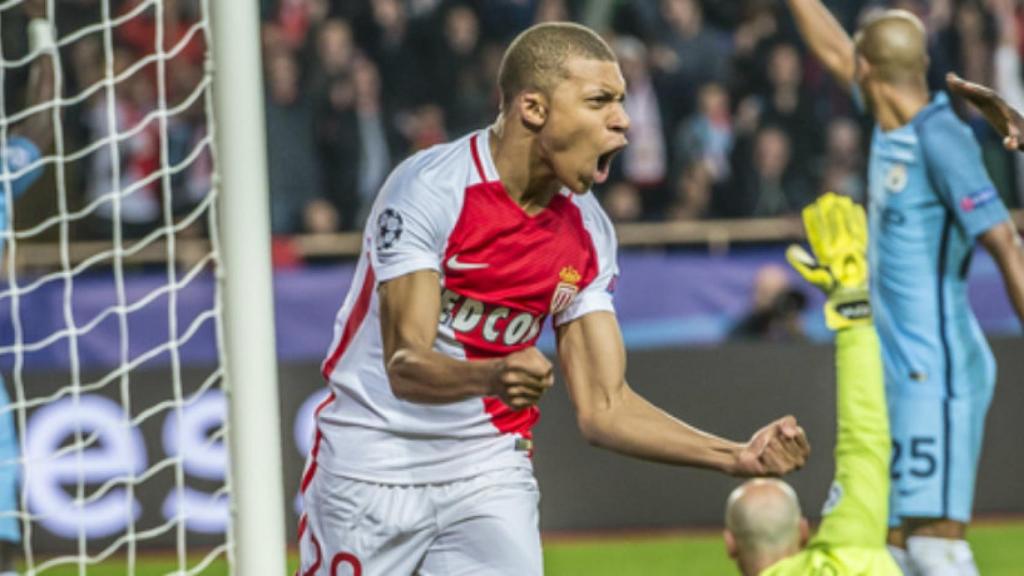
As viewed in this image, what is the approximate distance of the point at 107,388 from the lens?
1026cm

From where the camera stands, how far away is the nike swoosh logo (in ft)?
14.7

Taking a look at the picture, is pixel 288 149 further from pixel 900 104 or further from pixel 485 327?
pixel 485 327

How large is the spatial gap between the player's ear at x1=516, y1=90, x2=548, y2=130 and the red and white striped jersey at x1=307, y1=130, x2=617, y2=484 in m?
0.17

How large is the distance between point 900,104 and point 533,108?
2.34m

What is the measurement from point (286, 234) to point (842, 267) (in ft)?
22.2

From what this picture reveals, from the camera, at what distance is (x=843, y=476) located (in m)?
5.21

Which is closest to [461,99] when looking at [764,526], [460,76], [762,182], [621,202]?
[460,76]

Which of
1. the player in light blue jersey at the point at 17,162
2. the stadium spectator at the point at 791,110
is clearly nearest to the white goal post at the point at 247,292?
the player in light blue jersey at the point at 17,162

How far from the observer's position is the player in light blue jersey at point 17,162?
6.17 metres

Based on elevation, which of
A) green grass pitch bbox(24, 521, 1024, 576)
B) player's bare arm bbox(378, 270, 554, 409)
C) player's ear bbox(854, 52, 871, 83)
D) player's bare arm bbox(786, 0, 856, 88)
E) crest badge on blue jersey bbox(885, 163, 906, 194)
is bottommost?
green grass pitch bbox(24, 521, 1024, 576)

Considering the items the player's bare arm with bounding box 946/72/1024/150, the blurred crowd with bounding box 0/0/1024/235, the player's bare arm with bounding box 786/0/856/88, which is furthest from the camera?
the blurred crowd with bounding box 0/0/1024/235

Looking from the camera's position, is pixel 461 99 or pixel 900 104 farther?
pixel 461 99

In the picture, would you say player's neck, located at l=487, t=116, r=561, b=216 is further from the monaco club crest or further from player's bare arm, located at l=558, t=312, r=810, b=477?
player's bare arm, located at l=558, t=312, r=810, b=477

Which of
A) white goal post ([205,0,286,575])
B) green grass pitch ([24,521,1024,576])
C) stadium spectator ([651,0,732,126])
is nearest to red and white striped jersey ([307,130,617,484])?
white goal post ([205,0,286,575])
